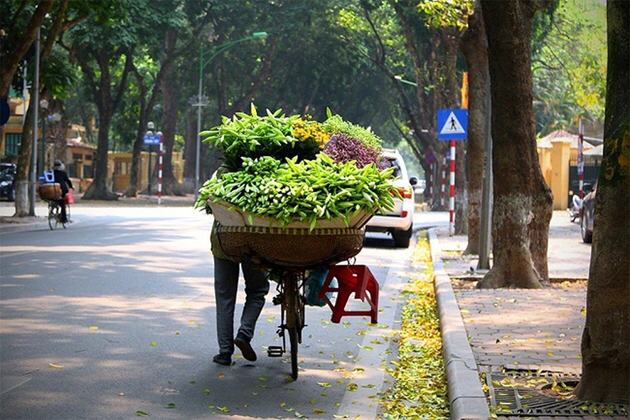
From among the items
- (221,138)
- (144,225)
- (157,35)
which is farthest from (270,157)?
(157,35)

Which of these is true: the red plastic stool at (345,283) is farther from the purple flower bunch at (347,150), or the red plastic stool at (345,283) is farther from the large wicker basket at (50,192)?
the large wicker basket at (50,192)

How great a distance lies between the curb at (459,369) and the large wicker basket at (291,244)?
1.11 meters

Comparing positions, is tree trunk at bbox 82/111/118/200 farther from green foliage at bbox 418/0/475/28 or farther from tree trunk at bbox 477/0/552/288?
tree trunk at bbox 477/0/552/288

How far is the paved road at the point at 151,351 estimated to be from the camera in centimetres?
686

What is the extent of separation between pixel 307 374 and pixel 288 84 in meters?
47.6

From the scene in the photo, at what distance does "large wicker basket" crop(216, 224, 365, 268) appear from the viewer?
23.7 ft

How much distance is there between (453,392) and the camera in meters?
6.90

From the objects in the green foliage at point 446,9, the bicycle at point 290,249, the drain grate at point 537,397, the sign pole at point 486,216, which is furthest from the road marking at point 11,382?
the green foliage at point 446,9

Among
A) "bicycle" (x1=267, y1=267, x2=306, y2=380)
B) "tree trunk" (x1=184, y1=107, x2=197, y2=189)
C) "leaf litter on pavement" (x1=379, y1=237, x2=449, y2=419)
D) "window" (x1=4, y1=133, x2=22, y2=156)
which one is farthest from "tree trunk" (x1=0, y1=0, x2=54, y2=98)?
"window" (x1=4, y1=133, x2=22, y2=156)

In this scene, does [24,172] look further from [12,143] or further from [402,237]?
[12,143]

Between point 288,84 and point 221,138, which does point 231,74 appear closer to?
point 288,84

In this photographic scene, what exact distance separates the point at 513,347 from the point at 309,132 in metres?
2.59

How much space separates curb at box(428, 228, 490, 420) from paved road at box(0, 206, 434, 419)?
532 millimetres

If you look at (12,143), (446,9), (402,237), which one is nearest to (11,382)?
(446,9)
